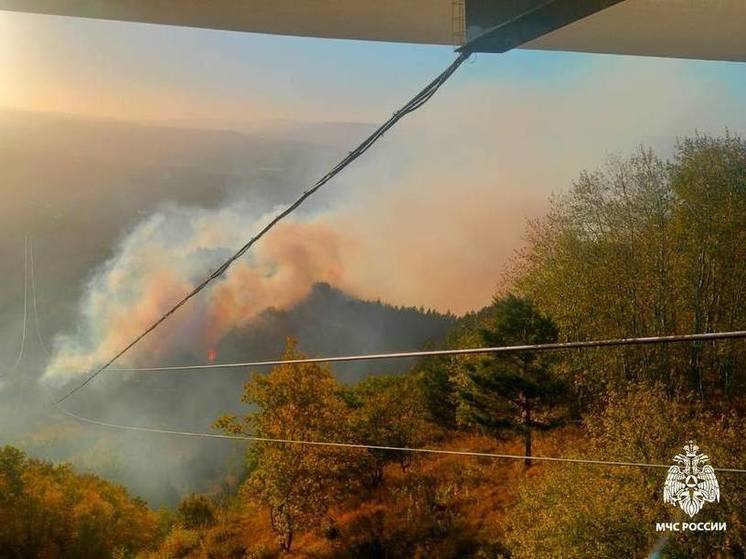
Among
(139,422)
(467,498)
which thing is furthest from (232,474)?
(467,498)

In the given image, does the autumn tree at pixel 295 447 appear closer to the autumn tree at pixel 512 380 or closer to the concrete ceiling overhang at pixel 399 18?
the autumn tree at pixel 512 380

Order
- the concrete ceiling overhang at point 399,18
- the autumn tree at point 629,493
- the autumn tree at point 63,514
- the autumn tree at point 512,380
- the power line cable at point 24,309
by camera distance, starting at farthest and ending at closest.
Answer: the autumn tree at point 512,380, the power line cable at point 24,309, the autumn tree at point 63,514, the autumn tree at point 629,493, the concrete ceiling overhang at point 399,18

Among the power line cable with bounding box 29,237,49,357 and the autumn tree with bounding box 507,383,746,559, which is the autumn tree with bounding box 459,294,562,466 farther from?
the power line cable with bounding box 29,237,49,357

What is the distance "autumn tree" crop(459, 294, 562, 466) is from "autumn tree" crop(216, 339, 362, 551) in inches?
42.4

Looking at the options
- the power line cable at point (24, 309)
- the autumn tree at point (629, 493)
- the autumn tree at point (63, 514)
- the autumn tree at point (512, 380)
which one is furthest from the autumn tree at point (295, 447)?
the power line cable at point (24, 309)

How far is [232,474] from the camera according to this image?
5.16 meters

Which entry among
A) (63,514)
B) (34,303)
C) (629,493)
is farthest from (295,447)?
(629,493)

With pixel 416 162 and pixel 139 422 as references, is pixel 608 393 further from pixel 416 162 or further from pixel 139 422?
pixel 139 422

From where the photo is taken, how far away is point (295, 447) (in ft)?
17.0

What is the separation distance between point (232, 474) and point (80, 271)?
1.99 metres

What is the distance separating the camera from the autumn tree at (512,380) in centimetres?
510

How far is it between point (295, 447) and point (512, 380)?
1.81 metres

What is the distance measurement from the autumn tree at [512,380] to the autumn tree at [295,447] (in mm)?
1077

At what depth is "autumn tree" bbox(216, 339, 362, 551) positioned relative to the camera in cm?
506
